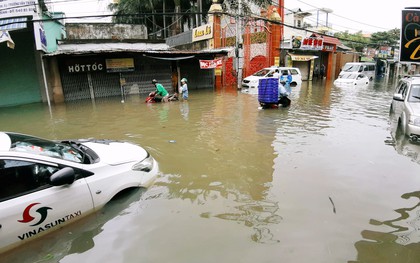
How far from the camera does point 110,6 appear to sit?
3716cm

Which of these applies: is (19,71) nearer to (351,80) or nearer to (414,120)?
(414,120)

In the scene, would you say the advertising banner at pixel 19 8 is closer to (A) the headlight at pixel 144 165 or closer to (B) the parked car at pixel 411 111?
(A) the headlight at pixel 144 165

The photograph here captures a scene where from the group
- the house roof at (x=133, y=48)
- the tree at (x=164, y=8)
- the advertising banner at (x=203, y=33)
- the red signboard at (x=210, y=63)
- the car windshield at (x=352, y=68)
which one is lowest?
the car windshield at (x=352, y=68)

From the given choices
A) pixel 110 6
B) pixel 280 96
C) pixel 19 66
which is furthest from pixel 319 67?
pixel 19 66

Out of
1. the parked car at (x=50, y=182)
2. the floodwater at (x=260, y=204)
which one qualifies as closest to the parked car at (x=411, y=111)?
the floodwater at (x=260, y=204)

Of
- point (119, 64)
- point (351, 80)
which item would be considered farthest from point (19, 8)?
point (351, 80)

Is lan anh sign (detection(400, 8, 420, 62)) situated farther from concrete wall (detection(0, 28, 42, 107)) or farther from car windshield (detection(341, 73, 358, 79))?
car windshield (detection(341, 73, 358, 79))

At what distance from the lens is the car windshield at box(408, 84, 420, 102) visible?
25.9 ft

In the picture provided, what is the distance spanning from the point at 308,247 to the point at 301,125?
668 centimetres

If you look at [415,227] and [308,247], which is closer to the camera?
[308,247]

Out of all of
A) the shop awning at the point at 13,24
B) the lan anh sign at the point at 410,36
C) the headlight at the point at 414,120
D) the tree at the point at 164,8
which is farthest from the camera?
the tree at the point at 164,8

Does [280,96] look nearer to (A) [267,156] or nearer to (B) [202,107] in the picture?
(B) [202,107]

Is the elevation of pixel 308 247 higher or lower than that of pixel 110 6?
lower

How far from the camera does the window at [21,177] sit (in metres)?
3.20
